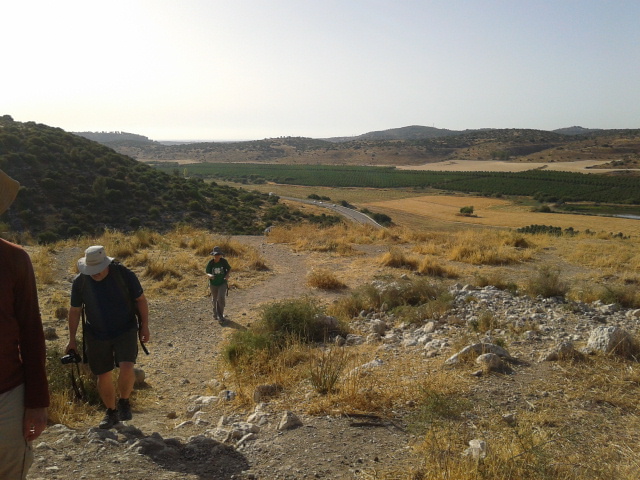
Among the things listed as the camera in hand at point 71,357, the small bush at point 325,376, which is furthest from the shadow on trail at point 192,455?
the small bush at point 325,376

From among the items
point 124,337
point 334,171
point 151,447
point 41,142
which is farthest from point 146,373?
point 334,171

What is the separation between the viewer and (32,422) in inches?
101

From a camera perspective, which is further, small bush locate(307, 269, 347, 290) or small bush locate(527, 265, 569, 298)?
small bush locate(307, 269, 347, 290)

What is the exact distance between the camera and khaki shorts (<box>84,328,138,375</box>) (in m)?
4.51

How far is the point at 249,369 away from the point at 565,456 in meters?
3.91

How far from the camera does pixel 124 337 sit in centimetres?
453

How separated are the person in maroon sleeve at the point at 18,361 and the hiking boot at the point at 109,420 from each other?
1.99 meters

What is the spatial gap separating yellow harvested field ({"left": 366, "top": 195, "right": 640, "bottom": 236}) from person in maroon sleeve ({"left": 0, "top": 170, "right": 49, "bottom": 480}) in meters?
41.1

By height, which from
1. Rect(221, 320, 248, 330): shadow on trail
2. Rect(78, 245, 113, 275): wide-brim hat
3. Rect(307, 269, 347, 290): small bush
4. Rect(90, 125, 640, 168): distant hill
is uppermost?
Rect(90, 125, 640, 168): distant hill

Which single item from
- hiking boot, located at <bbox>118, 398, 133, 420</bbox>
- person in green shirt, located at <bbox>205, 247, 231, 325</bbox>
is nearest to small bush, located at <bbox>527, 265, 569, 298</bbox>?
person in green shirt, located at <bbox>205, 247, 231, 325</bbox>

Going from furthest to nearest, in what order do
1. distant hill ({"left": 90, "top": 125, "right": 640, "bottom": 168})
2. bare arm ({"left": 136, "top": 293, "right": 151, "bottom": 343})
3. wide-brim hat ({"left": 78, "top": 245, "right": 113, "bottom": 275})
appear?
distant hill ({"left": 90, "top": 125, "right": 640, "bottom": 168}) → bare arm ({"left": 136, "top": 293, "right": 151, "bottom": 343}) → wide-brim hat ({"left": 78, "top": 245, "right": 113, "bottom": 275})

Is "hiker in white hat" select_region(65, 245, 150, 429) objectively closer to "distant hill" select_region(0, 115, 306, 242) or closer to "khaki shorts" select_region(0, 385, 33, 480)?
"khaki shorts" select_region(0, 385, 33, 480)

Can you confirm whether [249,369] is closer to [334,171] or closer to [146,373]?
[146,373]

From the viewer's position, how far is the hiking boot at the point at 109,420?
14.6 feet
